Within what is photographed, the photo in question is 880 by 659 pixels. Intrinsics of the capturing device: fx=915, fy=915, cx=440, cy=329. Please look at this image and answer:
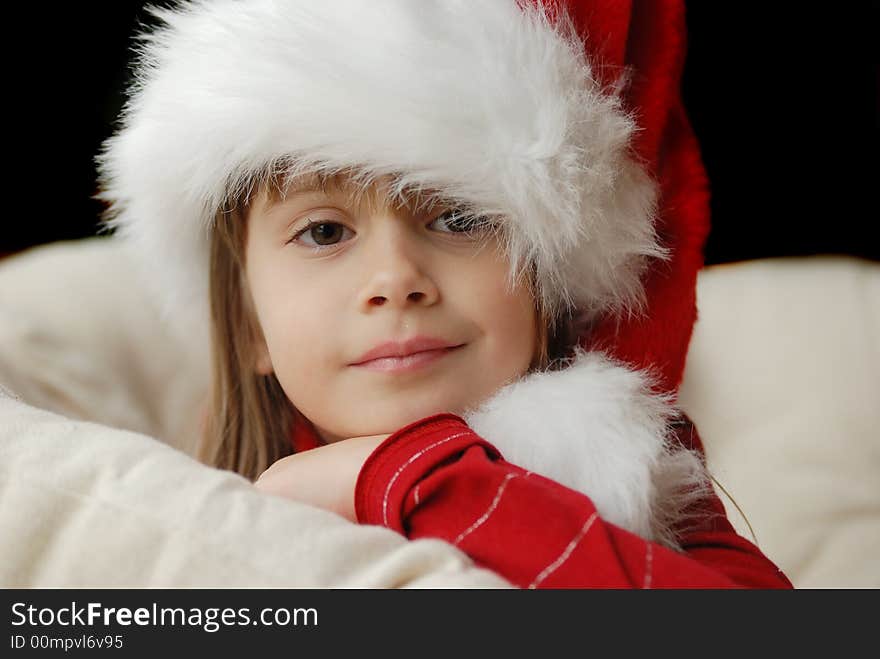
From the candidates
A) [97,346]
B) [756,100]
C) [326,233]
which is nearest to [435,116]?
[326,233]

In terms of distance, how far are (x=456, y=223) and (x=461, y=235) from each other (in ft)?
0.04

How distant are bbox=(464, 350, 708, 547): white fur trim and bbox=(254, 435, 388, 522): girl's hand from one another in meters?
0.10

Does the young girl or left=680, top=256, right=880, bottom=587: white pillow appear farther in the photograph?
left=680, top=256, right=880, bottom=587: white pillow

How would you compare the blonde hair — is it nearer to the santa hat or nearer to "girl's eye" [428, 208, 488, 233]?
the santa hat

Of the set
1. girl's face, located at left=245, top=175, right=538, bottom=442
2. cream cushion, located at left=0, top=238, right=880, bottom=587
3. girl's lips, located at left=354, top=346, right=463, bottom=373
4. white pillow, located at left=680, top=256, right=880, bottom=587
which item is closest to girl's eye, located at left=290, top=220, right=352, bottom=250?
girl's face, located at left=245, top=175, right=538, bottom=442

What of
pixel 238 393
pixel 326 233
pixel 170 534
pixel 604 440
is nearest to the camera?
pixel 170 534

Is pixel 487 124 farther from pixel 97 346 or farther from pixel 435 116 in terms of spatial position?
pixel 97 346

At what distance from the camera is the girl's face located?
77 centimetres

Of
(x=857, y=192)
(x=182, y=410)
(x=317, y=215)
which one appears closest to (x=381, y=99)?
(x=317, y=215)

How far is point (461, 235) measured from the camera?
803 millimetres

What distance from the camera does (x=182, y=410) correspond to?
4.59ft
